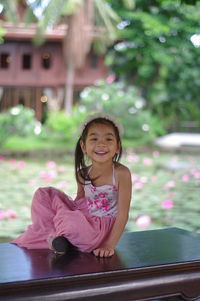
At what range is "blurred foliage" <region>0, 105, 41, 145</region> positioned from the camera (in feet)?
31.3

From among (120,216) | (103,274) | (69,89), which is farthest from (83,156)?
(69,89)

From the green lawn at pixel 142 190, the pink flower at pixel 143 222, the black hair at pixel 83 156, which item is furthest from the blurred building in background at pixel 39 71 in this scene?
the black hair at pixel 83 156

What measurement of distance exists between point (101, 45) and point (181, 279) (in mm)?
11101

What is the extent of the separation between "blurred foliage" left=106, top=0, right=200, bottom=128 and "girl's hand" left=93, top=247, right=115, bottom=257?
10.4 meters

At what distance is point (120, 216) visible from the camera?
1486 mm

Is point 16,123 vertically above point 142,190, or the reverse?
point 142,190

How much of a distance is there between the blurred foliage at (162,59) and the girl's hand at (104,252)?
10.4 m

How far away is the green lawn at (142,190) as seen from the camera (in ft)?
11.8

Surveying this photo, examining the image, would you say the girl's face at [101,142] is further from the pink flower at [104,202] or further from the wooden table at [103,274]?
the wooden table at [103,274]

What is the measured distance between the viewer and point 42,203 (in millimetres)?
1538

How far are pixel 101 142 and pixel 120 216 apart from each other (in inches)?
8.6

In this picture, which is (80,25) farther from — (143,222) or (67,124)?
(143,222)

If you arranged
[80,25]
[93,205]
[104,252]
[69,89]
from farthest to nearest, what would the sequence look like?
[69,89] < [80,25] < [93,205] < [104,252]

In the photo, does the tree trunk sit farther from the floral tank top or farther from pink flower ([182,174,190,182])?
the floral tank top
